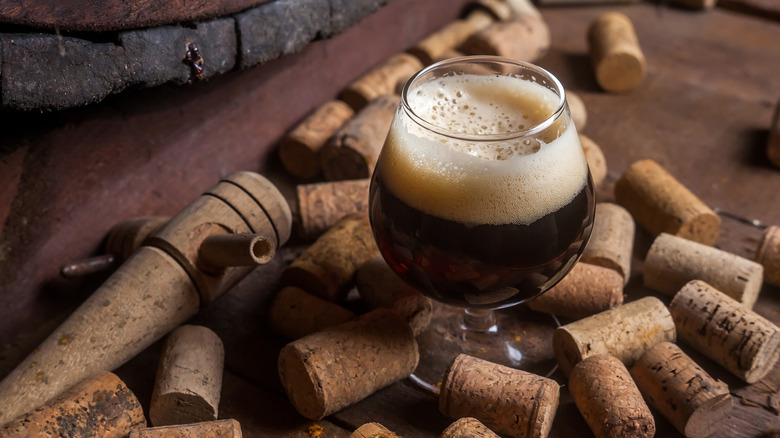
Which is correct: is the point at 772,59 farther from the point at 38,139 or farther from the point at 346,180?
the point at 38,139

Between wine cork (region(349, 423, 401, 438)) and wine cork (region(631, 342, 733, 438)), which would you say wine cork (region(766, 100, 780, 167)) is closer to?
wine cork (region(631, 342, 733, 438))

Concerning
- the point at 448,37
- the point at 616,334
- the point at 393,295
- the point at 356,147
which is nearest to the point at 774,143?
the point at 616,334

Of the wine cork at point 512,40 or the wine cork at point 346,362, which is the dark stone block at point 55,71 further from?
the wine cork at point 512,40

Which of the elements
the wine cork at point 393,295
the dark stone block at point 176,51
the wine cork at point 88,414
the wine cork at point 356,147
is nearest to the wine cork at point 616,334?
the wine cork at point 393,295

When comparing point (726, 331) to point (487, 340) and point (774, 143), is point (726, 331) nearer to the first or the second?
point (487, 340)

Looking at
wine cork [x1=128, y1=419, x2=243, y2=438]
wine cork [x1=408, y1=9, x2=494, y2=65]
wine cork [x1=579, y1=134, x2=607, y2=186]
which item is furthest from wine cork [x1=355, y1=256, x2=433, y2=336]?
wine cork [x1=408, y1=9, x2=494, y2=65]

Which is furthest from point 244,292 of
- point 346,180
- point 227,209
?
point 346,180
